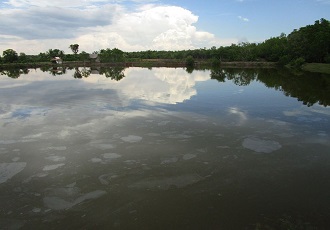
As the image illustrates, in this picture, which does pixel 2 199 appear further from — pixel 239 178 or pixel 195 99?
pixel 195 99

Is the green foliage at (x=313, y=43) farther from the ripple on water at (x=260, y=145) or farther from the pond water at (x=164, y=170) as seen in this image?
the ripple on water at (x=260, y=145)

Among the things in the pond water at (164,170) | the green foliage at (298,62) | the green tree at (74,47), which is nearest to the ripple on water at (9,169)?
the pond water at (164,170)

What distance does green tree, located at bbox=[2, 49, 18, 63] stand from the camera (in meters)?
87.7

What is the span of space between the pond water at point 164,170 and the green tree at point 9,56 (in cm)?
8518

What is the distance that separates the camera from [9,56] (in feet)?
290

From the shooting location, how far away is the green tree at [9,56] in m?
87.7

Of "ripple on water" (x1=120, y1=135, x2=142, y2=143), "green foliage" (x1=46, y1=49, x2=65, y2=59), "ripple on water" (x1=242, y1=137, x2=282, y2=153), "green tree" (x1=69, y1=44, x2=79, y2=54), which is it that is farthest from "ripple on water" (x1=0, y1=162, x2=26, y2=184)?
"green tree" (x1=69, y1=44, x2=79, y2=54)

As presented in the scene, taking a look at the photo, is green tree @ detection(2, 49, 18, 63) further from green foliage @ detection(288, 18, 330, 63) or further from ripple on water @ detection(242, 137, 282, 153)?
ripple on water @ detection(242, 137, 282, 153)

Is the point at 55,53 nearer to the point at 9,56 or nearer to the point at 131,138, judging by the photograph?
the point at 9,56

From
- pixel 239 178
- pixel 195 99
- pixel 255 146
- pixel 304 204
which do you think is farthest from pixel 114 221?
pixel 195 99

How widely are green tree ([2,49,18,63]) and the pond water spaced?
85.2 meters

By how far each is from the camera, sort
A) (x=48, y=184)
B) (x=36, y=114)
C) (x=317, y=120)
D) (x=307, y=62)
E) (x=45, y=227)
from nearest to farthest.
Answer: (x=45, y=227), (x=48, y=184), (x=317, y=120), (x=36, y=114), (x=307, y=62)

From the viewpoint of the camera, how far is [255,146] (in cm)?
1067

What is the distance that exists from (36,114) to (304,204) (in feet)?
48.7
